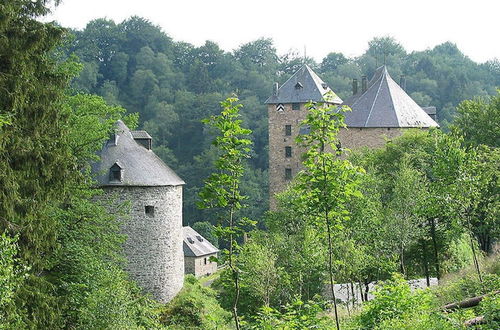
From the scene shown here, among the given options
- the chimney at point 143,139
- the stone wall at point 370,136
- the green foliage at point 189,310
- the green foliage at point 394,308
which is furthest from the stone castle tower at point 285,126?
the green foliage at point 394,308

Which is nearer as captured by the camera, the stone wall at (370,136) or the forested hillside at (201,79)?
the stone wall at (370,136)

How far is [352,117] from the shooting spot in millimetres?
37250

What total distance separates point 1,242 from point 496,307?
6.37 m

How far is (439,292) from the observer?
1327 centimetres

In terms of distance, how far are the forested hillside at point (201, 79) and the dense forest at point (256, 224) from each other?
29887 millimetres

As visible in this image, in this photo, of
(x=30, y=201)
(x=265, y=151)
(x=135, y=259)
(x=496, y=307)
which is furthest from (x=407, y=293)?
(x=265, y=151)

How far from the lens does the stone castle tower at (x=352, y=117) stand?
118 feet

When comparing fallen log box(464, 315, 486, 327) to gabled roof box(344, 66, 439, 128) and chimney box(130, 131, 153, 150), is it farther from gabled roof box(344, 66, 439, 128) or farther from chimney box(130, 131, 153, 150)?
gabled roof box(344, 66, 439, 128)

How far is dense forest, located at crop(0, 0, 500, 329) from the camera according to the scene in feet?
31.5

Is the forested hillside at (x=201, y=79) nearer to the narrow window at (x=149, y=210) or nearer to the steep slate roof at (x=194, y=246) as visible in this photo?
the steep slate roof at (x=194, y=246)

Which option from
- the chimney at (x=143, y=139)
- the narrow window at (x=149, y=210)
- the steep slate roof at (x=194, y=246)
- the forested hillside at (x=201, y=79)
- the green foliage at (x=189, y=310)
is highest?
the forested hillside at (x=201, y=79)

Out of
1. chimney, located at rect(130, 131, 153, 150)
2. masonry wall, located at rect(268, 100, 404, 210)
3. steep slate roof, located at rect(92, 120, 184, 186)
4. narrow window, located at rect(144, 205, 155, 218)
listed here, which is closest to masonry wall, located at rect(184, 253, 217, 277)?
masonry wall, located at rect(268, 100, 404, 210)

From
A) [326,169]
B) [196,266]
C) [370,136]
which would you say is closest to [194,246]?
[196,266]

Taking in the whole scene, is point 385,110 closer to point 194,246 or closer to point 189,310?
point 194,246
